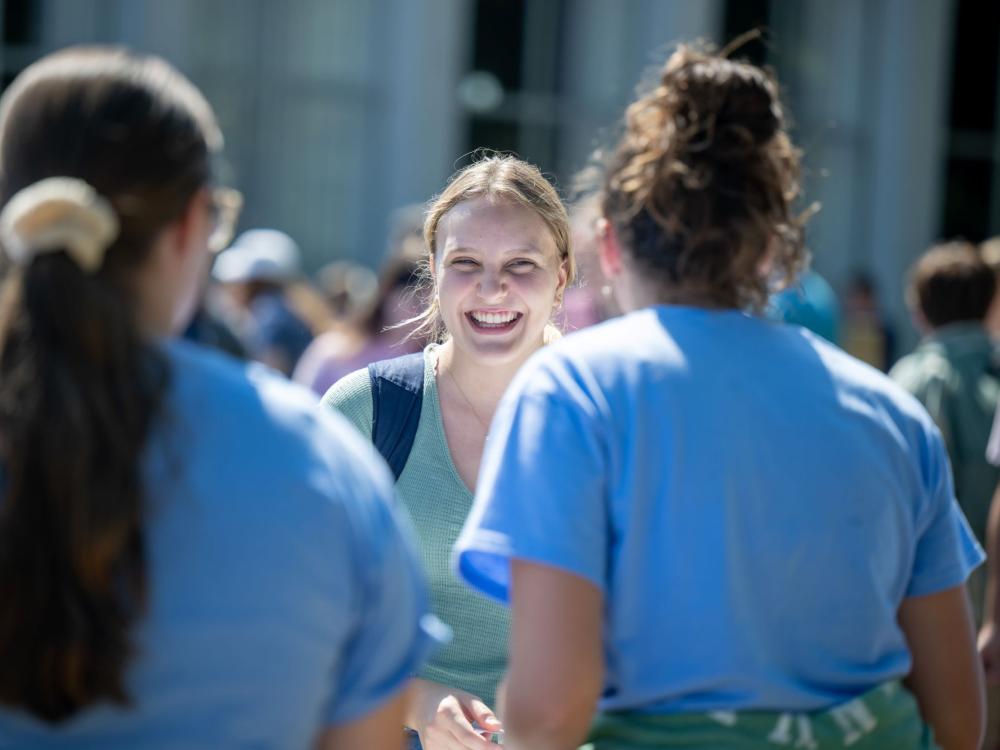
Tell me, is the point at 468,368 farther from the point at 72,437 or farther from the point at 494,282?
the point at 72,437

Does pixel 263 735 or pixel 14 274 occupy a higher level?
pixel 14 274

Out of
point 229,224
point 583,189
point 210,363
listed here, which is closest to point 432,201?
point 583,189

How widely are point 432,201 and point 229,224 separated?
4.31ft

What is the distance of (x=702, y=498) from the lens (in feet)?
5.92

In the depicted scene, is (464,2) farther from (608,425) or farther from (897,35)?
(608,425)

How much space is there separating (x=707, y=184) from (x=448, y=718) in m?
1.09

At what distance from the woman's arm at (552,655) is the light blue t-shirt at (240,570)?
0.25 metres

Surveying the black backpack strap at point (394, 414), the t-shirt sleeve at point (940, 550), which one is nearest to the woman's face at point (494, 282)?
the black backpack strap at point (394, 414)

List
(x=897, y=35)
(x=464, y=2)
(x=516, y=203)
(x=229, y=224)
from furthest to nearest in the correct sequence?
1. (x=897, y=35)
2. (x=464, y=2)
3. (x=516, y=203)
4. (x=229, y=224)

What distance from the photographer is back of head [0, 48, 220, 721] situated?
57.8 inches

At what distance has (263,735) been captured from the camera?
5.15ft

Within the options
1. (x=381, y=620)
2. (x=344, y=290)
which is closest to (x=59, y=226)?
(x=381, y=620)

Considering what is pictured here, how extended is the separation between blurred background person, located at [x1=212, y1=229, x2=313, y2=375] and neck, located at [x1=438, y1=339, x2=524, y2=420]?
446cm

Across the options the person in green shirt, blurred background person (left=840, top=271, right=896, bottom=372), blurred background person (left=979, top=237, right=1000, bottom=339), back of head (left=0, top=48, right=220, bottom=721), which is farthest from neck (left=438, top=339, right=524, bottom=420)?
blurred background person (left=840, top=271, right=896, bottom=372)
